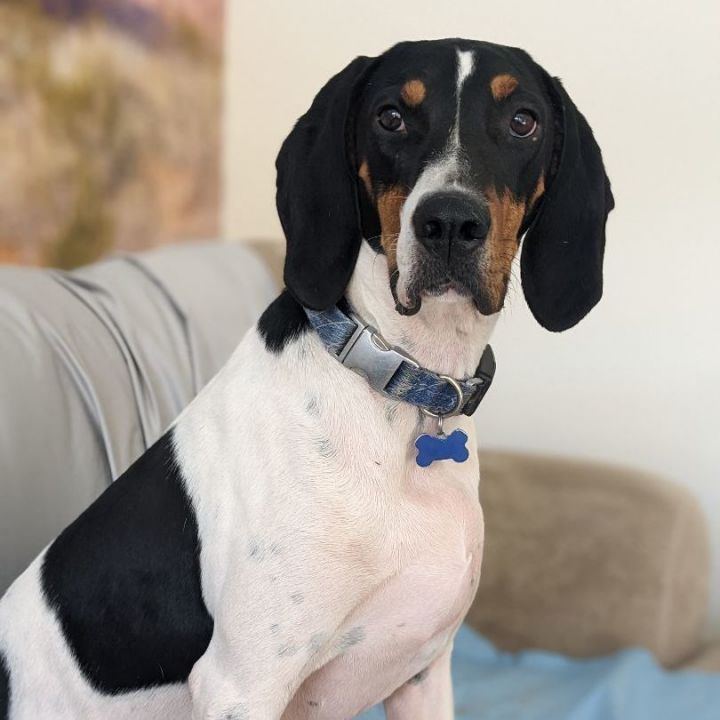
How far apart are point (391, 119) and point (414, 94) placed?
0.05 metres

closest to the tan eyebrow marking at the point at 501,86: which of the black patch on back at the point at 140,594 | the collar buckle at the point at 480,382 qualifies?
the collar buckle at the point at 480,382

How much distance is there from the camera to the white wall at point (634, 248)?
2.70 metres

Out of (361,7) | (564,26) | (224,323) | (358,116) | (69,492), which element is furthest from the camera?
(361,7)

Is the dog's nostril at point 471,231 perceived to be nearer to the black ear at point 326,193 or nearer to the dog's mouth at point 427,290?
the dog's mouth at point 427,290

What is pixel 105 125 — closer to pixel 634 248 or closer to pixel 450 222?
pixel 634 248

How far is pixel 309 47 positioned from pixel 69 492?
1795mm

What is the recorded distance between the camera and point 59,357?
Result: 80.3 inches

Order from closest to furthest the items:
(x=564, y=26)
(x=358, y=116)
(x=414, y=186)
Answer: (x=414, y=186) < (x=358, y=116) < (x=564, y=26)

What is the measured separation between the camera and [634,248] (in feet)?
9.18

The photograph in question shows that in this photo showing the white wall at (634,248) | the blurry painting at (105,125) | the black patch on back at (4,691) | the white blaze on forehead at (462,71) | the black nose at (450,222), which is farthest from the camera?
the white wall at (634,248)

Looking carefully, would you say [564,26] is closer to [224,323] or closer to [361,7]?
[361,7]

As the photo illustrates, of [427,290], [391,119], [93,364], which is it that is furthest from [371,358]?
[93,364]

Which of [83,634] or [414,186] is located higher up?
[414,186]

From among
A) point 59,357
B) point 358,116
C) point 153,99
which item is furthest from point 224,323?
point 358,116
